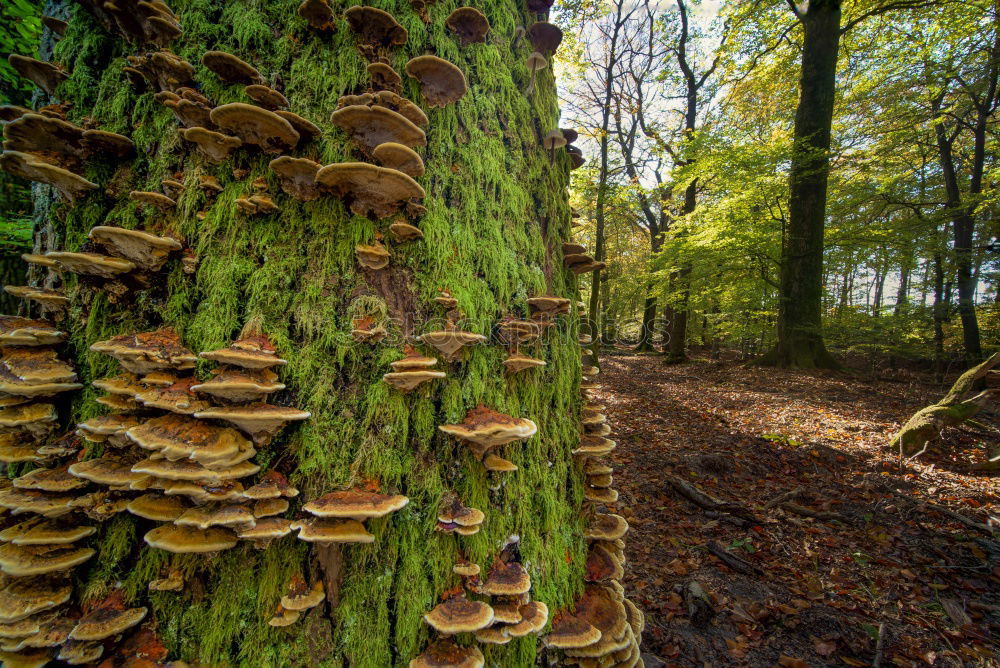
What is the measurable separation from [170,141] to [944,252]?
17.1 metres

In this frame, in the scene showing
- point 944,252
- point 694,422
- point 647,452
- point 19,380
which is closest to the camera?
point 19,380

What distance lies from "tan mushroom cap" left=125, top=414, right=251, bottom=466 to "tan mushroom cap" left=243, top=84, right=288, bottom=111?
1543mm

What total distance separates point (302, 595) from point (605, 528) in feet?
6.07

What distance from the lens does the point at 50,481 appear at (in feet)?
5.24

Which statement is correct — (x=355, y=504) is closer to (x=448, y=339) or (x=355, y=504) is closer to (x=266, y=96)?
(x=448, y=339)

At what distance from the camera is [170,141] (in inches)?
79.5

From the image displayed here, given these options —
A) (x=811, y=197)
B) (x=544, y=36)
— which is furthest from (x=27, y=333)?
(x=811, y=197)

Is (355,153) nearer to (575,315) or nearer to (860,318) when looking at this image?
(575,315)

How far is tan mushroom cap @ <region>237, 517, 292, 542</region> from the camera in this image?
145cm

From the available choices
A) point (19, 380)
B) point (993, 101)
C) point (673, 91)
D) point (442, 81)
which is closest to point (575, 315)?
point (442, 81)

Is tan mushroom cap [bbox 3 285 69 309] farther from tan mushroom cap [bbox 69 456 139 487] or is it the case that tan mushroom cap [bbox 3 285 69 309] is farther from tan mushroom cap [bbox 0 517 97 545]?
tan mushroom cap [bbox 0 517 97 545]

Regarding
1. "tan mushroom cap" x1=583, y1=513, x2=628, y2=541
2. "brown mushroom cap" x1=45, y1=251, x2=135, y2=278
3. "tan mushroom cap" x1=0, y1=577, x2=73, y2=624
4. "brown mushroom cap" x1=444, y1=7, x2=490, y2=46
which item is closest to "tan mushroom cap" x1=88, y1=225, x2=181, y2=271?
"brown mushroom cap" x1=45, y1=251, x2=135, y2=278

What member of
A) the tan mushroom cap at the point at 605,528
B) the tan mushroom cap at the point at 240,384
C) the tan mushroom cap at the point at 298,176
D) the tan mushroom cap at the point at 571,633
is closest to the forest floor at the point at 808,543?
the tan mushroom cap at the point at 605,528

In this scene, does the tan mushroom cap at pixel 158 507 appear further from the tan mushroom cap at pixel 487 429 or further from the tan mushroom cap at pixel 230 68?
the tan mushroom cap at pixel 230 68
